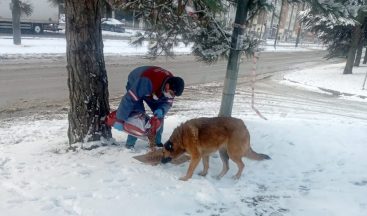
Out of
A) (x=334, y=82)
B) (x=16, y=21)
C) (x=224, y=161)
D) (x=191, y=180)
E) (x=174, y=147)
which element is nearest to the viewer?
(x=191, y=180)

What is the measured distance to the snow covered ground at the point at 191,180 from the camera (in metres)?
3.96

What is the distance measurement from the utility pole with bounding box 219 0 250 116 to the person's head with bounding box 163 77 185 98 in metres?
1.55

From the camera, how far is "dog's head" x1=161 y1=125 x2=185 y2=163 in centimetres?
491

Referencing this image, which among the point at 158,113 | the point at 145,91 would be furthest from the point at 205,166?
the point at 145,91

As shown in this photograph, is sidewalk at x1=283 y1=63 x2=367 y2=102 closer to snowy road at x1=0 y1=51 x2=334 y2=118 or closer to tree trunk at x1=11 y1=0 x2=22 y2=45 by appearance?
snowy road at x1=0 y1=51 x2=334 y2=118

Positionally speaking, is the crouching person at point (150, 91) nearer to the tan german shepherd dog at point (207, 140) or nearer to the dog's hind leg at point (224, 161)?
the tan german shepherd dog at point (207, 140)

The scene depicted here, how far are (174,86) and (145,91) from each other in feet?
1.25

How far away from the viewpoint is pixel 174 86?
197 inches

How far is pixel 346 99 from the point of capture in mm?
15133

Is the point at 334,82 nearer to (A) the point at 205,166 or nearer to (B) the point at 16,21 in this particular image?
(A) the point at 205,166

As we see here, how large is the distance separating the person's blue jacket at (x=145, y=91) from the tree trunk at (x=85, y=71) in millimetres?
416

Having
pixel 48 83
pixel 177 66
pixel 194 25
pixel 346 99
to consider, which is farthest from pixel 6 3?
pixel 194 25

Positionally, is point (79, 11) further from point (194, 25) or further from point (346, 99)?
point (346, 99)

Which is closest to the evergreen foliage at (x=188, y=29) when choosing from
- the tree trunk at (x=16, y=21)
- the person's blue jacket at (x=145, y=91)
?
the person's blue jacket at (x=145, y=91)
